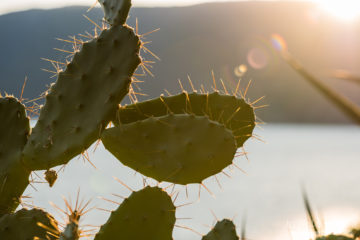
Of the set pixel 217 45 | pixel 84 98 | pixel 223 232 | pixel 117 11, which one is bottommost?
pixel 223 232

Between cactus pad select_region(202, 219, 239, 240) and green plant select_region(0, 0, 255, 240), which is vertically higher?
green plant select_region(0, 0, 255, 240)

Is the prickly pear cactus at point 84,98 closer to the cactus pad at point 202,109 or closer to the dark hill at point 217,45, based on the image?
the cactus pad at point 202,109

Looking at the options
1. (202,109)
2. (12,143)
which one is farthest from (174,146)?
(12,143)

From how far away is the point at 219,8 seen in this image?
140 feet

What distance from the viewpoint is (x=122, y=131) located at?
92 centimetres

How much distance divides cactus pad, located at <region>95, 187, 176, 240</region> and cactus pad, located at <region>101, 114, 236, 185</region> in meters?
0.05

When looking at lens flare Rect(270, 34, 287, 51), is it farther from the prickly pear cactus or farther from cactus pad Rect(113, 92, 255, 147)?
the prickly pear cactus

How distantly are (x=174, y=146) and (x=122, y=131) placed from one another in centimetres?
12

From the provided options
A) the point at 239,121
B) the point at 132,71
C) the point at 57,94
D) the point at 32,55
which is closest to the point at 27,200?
the point at 57,94

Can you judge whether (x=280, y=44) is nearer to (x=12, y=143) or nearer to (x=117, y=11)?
(x=117, y=11)

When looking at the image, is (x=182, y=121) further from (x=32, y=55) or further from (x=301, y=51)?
(x=32, y=55)

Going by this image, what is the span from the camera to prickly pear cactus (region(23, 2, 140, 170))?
96 cm

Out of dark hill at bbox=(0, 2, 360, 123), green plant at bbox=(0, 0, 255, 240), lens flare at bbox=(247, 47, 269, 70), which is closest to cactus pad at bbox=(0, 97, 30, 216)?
green plant at bbox=(0, 0, 255, 240)

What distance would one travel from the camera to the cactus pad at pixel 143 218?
911 mm
